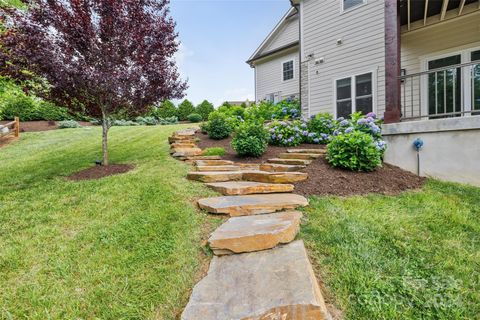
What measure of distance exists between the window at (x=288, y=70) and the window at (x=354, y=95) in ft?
17.9

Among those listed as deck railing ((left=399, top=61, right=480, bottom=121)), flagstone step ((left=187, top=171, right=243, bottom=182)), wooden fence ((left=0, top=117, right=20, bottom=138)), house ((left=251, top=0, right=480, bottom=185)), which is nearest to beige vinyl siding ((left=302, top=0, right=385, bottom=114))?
house ((left=251, top=0, right=480, bottom=185))

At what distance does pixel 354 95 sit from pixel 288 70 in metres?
6.27

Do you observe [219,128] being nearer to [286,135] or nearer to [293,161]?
[286,135]

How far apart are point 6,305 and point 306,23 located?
360 inches

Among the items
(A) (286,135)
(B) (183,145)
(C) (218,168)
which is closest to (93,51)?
(B) (183,145)

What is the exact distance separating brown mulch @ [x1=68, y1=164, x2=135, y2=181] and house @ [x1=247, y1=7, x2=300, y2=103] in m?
9.21

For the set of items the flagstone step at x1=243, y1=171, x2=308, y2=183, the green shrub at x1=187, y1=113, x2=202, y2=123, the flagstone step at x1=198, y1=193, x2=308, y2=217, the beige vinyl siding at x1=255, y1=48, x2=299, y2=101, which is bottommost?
the flagstone step at x1=198, y1=193, x2=308, y2=217

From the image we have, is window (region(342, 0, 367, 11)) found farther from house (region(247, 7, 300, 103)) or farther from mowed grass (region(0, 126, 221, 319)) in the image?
mowed grass (region(0, 126, 221, 319))

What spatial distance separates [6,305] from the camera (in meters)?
1.61

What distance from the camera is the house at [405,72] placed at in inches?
154

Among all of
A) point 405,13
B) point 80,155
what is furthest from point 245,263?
point 405,13

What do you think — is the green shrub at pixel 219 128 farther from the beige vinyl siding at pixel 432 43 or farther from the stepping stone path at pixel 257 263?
the beige vinyl siding at pixel 432 43

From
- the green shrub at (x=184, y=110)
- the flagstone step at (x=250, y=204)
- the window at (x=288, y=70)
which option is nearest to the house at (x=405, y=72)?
the flagstone step at (x=250, y=204)

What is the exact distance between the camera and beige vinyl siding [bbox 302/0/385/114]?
22.1 feet
